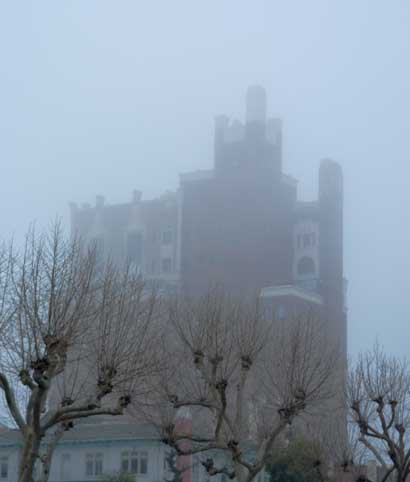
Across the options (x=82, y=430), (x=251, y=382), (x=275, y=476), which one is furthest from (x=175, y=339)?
(x=82, y=430)

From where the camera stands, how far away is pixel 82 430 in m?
58.4

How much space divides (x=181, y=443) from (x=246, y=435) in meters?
3.17

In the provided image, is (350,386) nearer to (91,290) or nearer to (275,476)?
(275,476)

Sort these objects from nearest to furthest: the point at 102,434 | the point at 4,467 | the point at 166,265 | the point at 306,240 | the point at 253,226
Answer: the point at 102,434, the point at 4,467, the point at 253,226, the point at 306,240, the point at 166,265

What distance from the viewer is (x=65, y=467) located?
57.0m

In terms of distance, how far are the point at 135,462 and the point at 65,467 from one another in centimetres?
467

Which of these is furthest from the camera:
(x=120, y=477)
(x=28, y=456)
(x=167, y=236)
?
(x=167, y=236)

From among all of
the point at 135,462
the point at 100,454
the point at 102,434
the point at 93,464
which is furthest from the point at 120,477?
the point at 102,434

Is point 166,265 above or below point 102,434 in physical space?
above

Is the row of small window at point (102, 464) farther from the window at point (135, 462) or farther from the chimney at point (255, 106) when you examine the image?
the chimney at point (255, 106)

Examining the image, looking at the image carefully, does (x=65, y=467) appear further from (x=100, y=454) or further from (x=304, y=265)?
(x=304, y=265)

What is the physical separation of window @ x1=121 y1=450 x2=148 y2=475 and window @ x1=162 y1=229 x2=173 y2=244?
156ft

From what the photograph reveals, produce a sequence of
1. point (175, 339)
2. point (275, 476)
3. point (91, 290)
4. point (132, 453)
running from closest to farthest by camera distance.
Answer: point (91, 290) < point (175, 339) < point (275, 476) < point (132, 453)

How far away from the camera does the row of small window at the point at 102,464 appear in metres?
54.3
